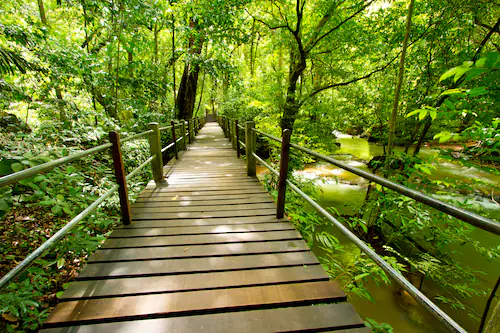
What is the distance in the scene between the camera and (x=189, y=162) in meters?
5.91

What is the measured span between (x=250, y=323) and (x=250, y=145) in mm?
3116

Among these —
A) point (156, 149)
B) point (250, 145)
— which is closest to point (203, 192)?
point (156, 149)

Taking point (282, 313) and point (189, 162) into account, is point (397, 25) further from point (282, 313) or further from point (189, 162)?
point (282, 313)

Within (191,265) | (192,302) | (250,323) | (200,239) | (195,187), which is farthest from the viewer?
(195,187)

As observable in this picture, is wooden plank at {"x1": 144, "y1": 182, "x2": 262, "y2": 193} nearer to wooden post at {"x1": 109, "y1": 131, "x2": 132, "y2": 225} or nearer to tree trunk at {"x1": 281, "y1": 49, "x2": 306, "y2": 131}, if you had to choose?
wooden post at {"x1": 109, "y1": 131, "x2": 132, "y2": 225}

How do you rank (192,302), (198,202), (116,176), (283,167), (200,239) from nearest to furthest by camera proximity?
(192,302), (200,239), (116,176), (283,167), (198,202)

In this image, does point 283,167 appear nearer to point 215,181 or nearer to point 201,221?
point 201,221

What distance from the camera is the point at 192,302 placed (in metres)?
1.48

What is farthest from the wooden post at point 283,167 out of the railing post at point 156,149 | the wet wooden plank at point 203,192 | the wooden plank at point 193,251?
the railing post at point 156,149

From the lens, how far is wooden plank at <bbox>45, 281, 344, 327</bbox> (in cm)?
139

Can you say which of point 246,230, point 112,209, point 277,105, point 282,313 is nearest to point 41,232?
point 112,209

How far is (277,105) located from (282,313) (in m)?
6.66

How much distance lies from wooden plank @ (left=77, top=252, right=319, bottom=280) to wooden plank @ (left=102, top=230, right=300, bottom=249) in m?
0.25

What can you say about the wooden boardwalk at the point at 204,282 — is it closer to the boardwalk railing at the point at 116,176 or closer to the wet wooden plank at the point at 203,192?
the boardwalk railing at the point at 116,176
